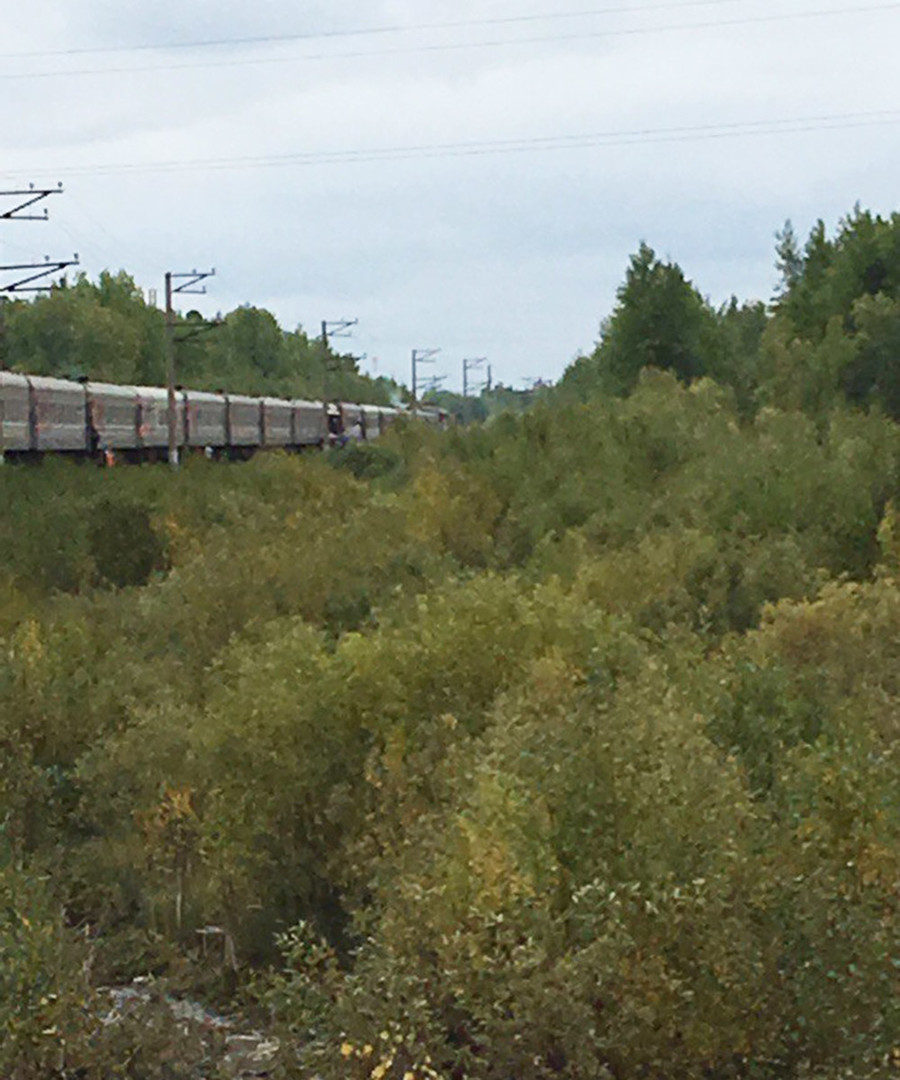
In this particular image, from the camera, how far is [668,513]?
32.1 meters

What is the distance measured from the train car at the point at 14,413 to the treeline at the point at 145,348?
1666 inches

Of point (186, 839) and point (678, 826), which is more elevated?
point (678, 826)

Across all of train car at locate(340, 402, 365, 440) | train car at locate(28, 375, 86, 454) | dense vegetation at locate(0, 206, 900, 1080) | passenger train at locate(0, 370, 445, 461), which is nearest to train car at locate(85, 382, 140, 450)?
passenger train at locate(0, 370, 445, 461)

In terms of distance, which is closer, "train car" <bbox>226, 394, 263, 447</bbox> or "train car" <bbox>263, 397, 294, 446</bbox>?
"train car" <bbox>226, 394, 263, 447</bbox>

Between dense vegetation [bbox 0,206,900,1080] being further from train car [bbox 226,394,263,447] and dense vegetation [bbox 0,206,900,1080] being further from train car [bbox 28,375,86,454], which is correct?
train car [bbox 226,394,263,447]

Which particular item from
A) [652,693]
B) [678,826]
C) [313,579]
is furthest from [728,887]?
[313,579]

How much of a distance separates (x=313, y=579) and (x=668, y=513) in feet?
22.8

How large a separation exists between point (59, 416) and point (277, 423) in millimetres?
25596

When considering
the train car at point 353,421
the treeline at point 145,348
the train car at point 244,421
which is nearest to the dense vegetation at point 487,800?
the train car at point 244,421

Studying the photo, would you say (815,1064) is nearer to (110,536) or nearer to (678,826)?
(678,826)

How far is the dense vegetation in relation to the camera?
450 inches

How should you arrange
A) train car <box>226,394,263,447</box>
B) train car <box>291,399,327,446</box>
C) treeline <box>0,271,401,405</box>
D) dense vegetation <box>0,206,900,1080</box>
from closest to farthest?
dense vegetation <box>0,206,900,1080</box>, train car <box>226,394,263,447</box>, train car <box>291,399,327,446</box>, treeline <box>0,271,401,405</box>

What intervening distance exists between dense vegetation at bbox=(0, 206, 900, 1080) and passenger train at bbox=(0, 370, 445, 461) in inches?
745

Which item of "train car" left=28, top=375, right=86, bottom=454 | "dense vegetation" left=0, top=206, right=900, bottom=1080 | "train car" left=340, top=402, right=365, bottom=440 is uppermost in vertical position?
"train car" left=28, top=375, right=86, bottom=454
